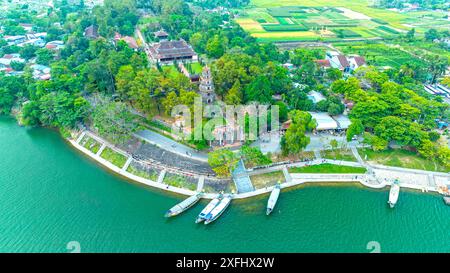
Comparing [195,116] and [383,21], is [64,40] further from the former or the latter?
[383,21]

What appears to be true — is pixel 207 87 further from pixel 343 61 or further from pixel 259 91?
pixel 343 61

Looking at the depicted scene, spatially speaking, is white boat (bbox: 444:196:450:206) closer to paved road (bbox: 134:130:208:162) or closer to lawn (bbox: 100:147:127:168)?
paved road (bbox: 134:130:208:162)

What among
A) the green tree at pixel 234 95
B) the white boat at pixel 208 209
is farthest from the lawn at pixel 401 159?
the white boat at pixel 208 209

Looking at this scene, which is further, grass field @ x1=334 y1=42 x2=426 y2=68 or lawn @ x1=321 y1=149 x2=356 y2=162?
grass field @ x1=334 y1=42 x2=426 y2=68

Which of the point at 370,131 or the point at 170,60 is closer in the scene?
the point at 370,131

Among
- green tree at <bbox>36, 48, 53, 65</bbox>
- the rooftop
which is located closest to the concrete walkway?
the rooftop

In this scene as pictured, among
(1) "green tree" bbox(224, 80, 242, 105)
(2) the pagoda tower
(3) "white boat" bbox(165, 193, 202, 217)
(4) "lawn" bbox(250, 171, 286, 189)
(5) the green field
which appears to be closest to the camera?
(3) "white boat" bbox(165, 193, 202, 217)

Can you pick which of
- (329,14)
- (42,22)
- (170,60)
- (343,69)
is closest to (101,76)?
(170,60)

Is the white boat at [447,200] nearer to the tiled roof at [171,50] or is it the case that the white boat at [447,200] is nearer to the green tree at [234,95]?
the green tree at [234,95]
